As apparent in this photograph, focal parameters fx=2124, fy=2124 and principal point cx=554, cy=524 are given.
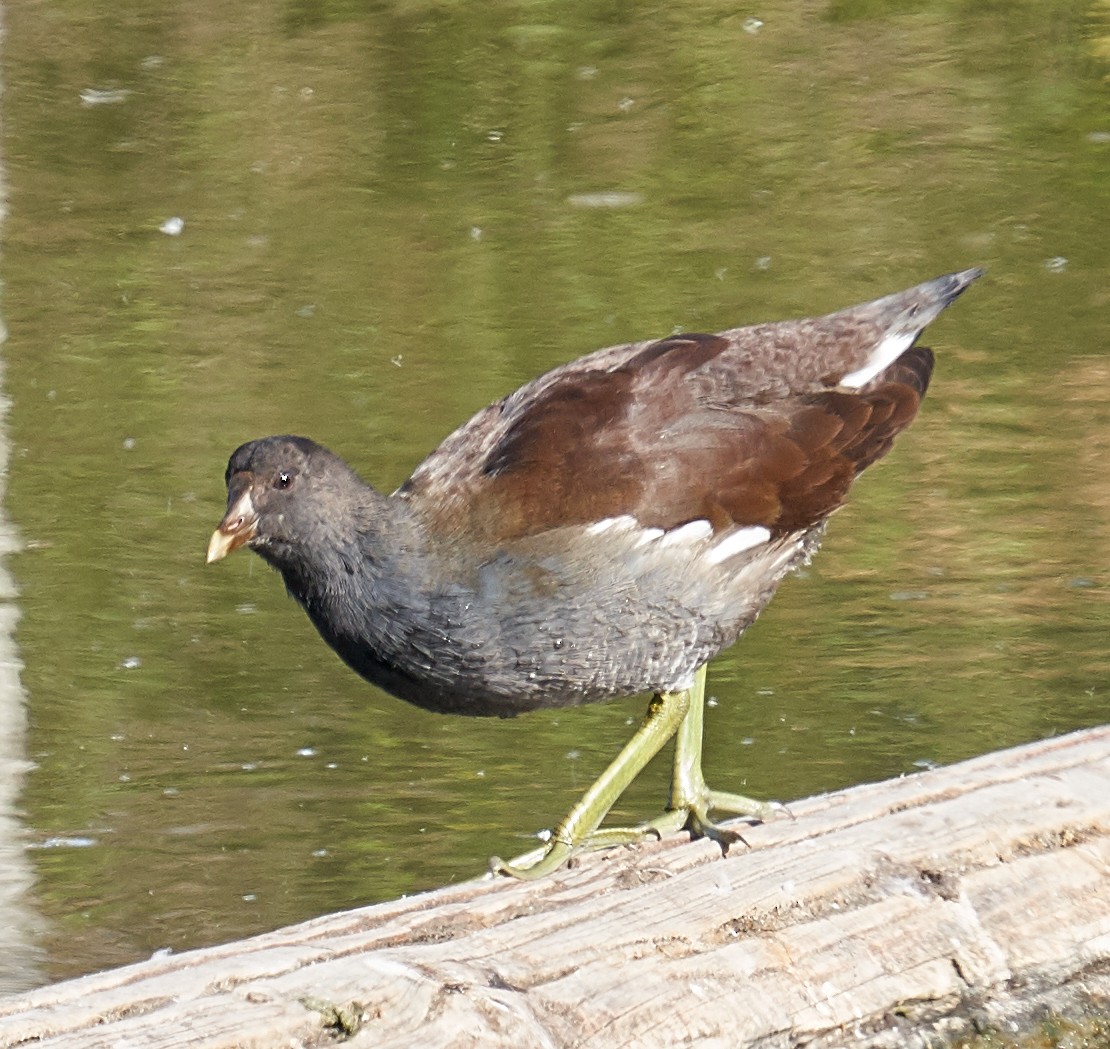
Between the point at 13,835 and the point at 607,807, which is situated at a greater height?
the point at 607,807

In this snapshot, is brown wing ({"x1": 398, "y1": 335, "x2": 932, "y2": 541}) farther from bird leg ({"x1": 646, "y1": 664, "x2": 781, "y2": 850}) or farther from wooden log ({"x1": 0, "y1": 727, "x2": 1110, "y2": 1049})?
wooden log ({"x1": 0, "y1": 727, "x2": 1110, "y2": 1049})

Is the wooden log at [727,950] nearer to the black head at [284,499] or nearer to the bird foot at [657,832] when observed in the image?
the bird foot at [657,832]

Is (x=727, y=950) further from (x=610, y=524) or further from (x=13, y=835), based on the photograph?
(x=13, y=835)

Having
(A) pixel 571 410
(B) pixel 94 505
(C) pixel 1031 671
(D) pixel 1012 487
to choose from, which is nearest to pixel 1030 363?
(D) pixel 1012 487

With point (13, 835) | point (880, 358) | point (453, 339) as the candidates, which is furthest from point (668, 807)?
point (453, 339)

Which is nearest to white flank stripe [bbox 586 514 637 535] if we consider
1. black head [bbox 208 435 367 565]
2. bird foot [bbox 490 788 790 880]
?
black head [bbox 208 435 367 565]

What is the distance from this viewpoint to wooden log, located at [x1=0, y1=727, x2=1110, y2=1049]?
8.90 feet

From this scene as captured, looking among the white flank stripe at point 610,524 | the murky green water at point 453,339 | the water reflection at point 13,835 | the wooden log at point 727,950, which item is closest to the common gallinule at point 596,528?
the white flank stripe at point 610,524

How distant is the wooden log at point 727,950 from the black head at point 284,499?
2.30 ft

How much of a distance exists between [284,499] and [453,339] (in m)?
4.03

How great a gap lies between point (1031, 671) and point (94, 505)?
2841 mm

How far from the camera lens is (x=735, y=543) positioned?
3875 mm

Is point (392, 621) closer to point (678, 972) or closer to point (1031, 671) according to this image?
point (678, 972)

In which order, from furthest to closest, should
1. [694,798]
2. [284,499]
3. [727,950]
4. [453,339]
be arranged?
[453,339] → [694,798] → [284,499] → [727,950]
